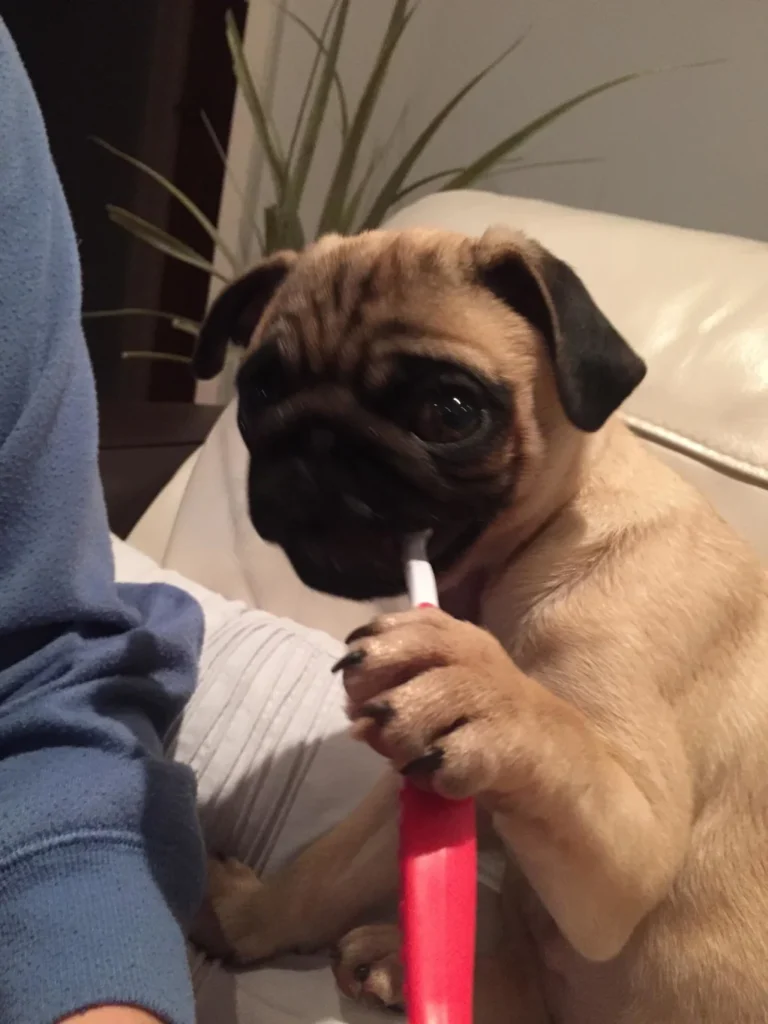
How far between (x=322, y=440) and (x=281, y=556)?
0.57m

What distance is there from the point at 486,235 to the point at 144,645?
0.46 metres

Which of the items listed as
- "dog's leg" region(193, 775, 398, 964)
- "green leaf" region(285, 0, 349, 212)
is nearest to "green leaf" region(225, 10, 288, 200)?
"green leaf" region(285, 0, 349, 212)

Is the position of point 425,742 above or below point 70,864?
above

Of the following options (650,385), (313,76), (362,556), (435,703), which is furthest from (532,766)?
(313,76)

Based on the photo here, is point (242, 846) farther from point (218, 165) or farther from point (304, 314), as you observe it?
point (218, 165)

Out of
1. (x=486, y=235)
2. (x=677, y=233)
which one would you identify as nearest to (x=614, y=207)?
(x=677, y=233)

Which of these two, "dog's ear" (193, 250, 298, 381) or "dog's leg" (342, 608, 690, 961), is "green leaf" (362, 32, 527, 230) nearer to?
"dog's ear" (193, 250, 298, 381)

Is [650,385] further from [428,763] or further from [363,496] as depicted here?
[428,763]

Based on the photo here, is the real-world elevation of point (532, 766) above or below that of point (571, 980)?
above

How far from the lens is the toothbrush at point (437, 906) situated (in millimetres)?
522

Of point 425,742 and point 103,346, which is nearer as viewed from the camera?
point 425,742

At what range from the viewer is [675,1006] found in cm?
76

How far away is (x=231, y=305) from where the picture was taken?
928 millimetres

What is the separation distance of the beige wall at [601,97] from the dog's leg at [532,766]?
4.61 feet
